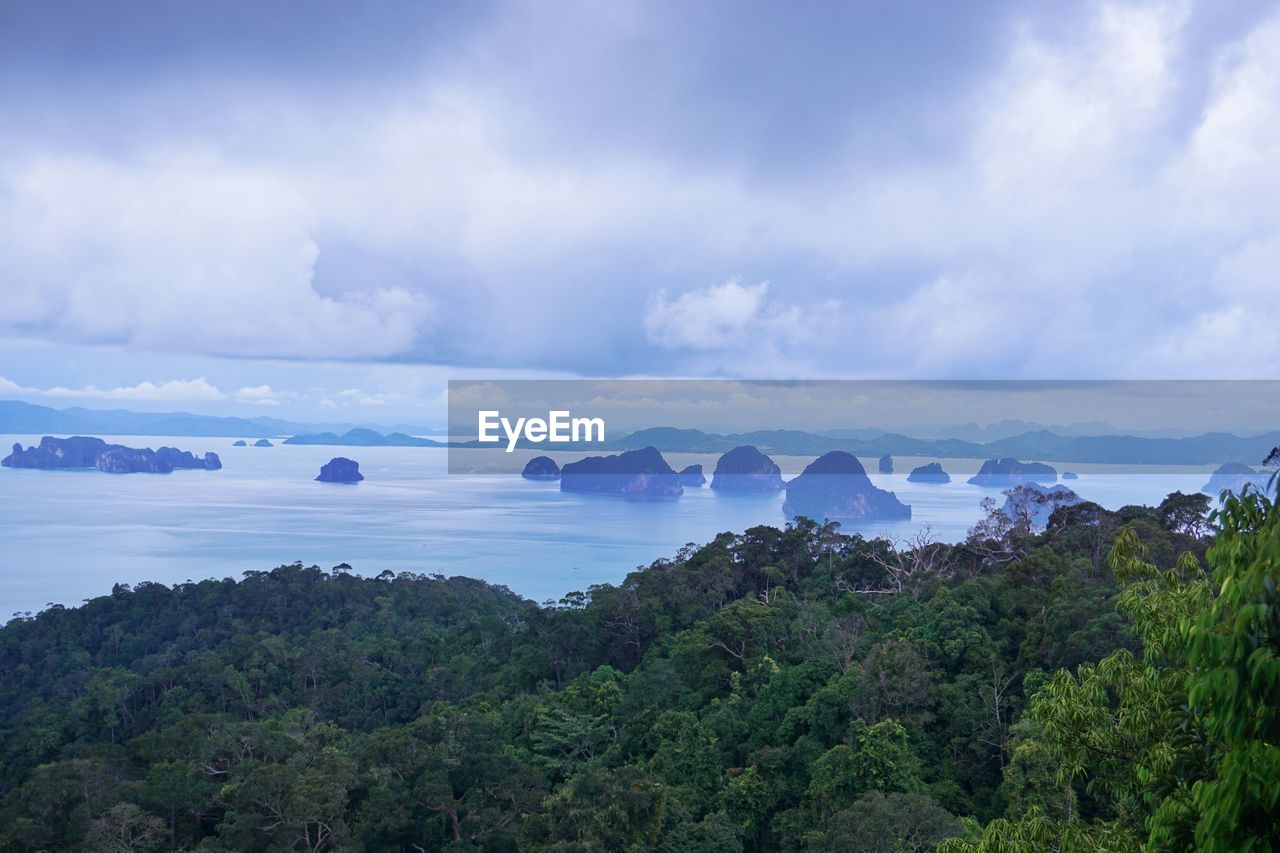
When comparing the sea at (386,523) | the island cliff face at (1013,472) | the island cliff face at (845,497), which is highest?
the island cliff face at (1013,472)

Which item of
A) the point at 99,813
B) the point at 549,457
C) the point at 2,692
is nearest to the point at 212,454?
the point at 549,457

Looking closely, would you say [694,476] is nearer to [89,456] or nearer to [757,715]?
[757,715]

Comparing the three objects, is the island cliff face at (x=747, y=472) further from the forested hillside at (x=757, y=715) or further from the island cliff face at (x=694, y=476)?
the forested hillside at (x=757, y=715)

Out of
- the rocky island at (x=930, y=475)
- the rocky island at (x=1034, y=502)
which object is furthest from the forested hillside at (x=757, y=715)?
the rocky island at (x=930, y=475)

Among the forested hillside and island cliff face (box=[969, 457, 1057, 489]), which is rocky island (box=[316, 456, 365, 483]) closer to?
island cliff face (box=[969, 457, 1057, 489])

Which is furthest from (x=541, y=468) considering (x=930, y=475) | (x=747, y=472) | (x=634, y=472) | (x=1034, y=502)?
(x=1034, y=502)

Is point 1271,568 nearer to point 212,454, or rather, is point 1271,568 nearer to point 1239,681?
point 1239,681

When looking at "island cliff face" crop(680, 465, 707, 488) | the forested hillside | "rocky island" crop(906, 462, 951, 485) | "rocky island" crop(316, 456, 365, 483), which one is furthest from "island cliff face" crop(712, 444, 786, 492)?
the forested hillside
